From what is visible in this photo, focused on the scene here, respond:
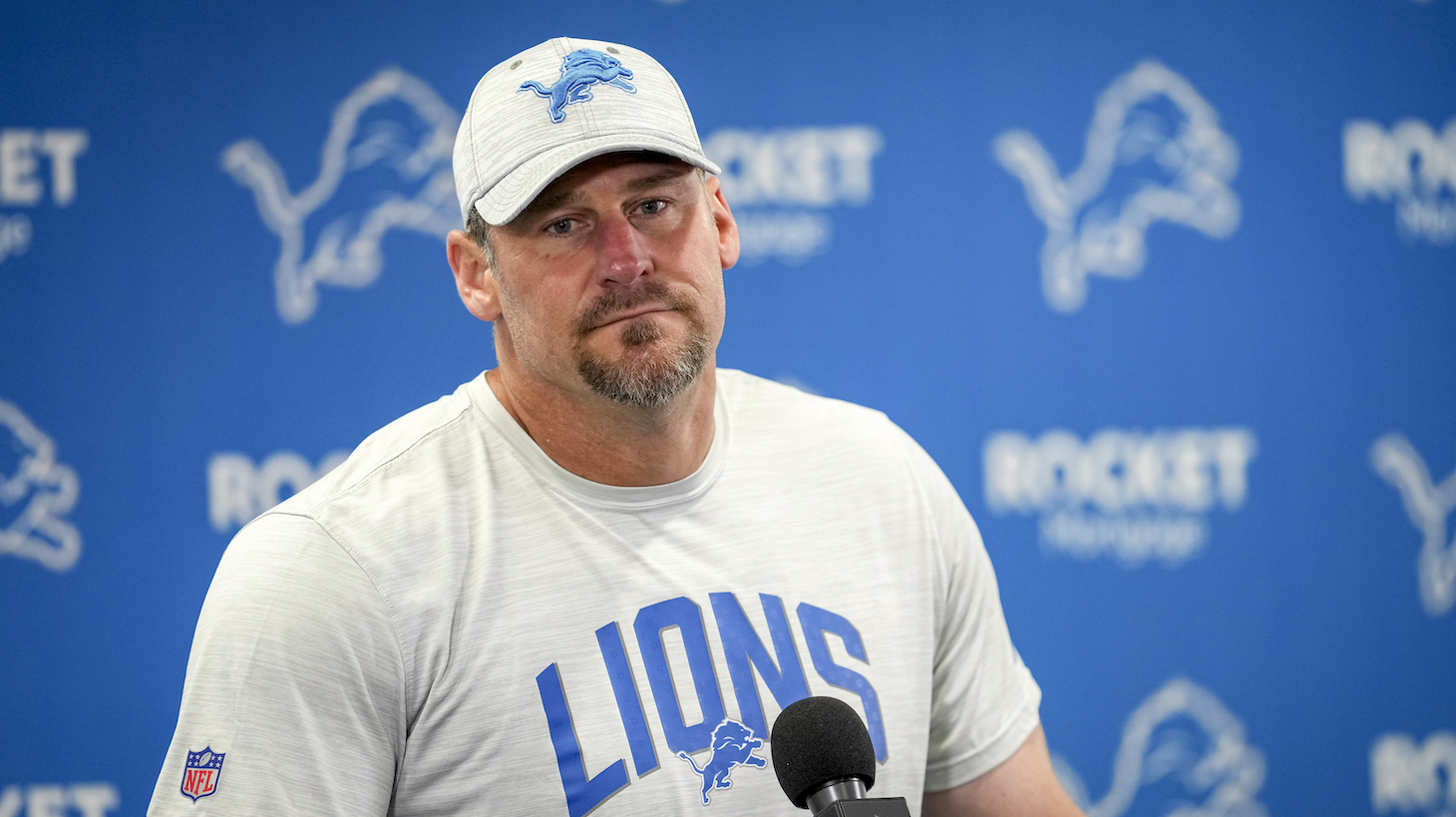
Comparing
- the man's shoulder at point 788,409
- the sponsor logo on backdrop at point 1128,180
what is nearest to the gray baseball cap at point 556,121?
the man's shoulder at point 788,409

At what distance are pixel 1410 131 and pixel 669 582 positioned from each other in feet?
5.96

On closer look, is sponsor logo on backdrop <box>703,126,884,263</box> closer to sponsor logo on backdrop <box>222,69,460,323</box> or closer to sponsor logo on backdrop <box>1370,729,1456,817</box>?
Result: sponsor logo on backdrop <box>222,69,460,323</box>

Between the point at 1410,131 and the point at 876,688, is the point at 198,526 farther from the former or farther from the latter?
the point at 1410,131

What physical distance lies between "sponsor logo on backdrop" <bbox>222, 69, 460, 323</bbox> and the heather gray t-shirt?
91 centimetres

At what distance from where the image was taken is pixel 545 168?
0.96 metres

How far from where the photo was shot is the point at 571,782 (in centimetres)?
92

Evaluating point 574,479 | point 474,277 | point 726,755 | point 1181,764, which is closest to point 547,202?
point 474,277

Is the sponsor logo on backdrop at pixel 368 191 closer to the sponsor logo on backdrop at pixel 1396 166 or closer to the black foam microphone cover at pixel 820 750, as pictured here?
the black foam microphone cover at pixel 820 750

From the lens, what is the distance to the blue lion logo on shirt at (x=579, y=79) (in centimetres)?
100

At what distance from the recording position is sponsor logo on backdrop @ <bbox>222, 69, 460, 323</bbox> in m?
1.89

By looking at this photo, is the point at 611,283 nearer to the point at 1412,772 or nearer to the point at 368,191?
the point at 368,191

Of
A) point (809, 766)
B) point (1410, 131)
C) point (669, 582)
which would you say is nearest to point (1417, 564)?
point (1410, 131)

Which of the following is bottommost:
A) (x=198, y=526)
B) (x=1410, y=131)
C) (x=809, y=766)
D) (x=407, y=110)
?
(x=809, y=766)

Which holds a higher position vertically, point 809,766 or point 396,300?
point 396,300
